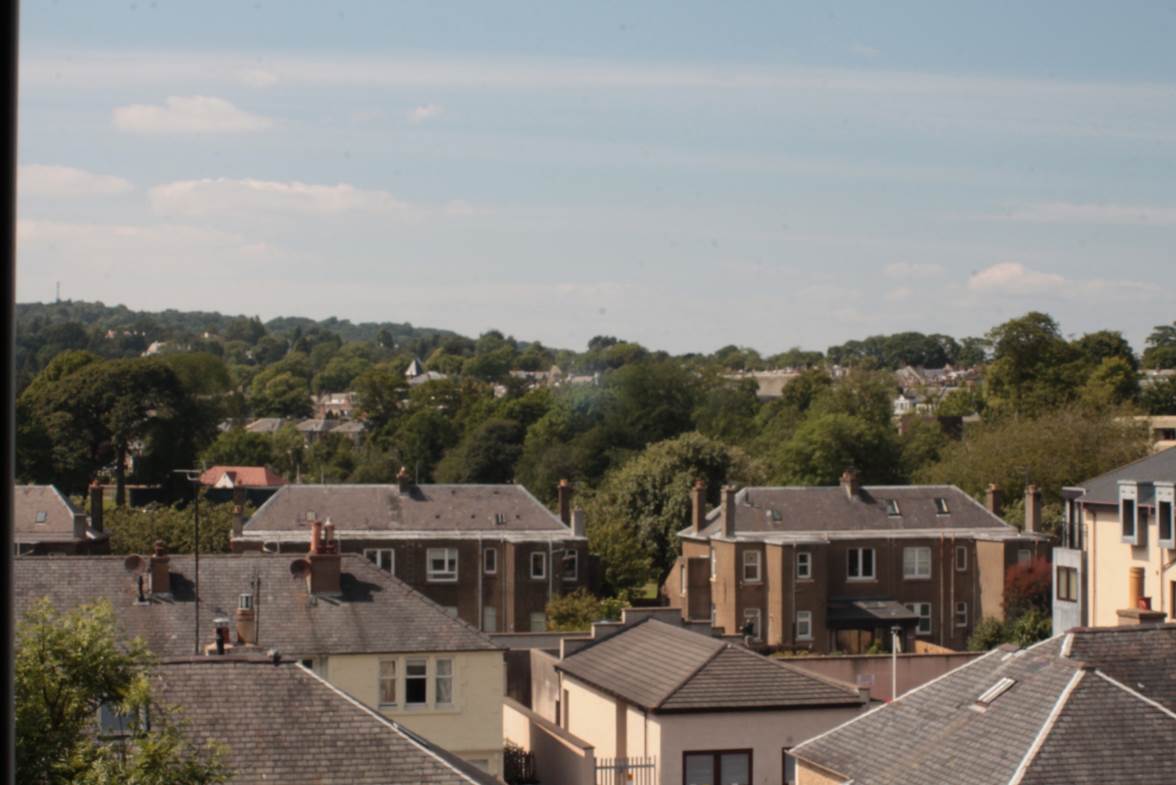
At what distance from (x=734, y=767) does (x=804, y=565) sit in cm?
2798

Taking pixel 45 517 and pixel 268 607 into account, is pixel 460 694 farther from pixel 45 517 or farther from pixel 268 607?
pixel 45 517

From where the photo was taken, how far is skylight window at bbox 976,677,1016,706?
18.6 metres

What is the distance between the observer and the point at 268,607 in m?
28.5

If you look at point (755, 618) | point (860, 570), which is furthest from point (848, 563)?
point (755, 618)

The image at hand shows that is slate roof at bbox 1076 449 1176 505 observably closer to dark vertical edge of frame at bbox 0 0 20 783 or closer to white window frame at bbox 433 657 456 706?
white window frame at bbox 433 657 456 706

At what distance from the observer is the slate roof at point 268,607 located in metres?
27.5

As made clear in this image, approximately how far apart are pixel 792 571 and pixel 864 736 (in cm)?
3390

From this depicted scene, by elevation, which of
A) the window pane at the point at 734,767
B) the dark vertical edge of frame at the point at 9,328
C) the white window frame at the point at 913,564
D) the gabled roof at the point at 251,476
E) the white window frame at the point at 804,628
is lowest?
the white window frame at the point at 804,628

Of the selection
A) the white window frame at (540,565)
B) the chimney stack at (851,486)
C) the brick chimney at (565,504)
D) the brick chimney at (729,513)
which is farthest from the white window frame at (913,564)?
the white window frame at (540,565)

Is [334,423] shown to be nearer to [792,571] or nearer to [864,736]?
[792,571]

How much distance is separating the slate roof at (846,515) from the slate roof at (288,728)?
36.2 m

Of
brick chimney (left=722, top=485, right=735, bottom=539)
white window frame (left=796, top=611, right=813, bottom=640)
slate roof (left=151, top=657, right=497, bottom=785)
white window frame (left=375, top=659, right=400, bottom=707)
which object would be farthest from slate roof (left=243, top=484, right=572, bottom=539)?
slate roof (left=151, top=657, right=497, bottom=785)

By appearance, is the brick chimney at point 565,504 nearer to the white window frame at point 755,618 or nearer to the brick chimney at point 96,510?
the white window frame at point 755,618

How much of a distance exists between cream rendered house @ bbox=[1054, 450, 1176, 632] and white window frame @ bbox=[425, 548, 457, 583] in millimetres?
19725
